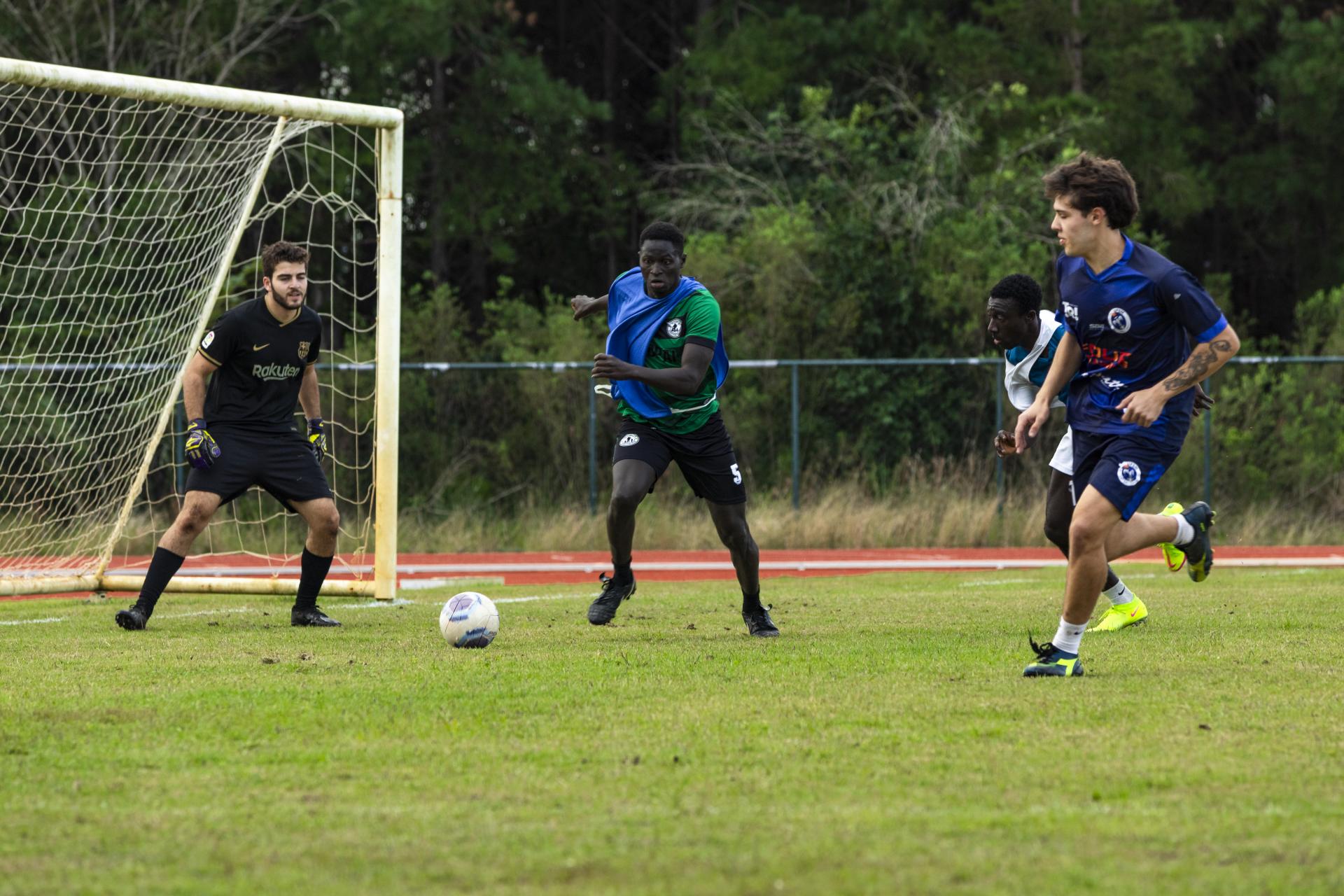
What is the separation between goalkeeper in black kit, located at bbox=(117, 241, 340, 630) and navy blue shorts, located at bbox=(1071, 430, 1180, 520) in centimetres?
456

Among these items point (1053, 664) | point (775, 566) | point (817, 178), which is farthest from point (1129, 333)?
point (817, 178)

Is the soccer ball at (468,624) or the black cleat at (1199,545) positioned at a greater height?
the black cleat at (1199,545)

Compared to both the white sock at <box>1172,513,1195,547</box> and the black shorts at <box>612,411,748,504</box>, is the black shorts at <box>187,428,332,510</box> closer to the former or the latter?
the black shorts at <box>612,411,748,504</box>

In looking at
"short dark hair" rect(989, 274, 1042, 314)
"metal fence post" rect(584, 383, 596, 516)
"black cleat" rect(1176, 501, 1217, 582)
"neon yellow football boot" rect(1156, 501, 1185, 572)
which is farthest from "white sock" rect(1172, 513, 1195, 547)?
"metal fence post" rect(584, 383, 596, 516)

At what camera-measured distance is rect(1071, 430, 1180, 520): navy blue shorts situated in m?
6.70

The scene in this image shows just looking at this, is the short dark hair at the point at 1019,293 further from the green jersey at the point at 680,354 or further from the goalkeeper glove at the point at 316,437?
the goalkeeper glove at the point at 316,437

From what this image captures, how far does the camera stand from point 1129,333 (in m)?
6.84

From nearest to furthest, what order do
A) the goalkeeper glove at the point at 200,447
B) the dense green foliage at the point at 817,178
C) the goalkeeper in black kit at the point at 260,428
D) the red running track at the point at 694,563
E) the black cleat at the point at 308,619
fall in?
the goalkeeper glove at the point at 200,447, the goalkeeper in black kit at the point at 260,428, the black cleat at the point at 308,619, the red running track at the point at 694,563, the dense green foliage at the point at 817,178

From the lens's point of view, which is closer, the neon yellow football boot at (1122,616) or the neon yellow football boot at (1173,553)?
the neon yellow football boot at (1173,553)

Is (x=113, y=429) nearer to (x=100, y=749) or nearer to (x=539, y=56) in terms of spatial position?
(x=100, y=749)

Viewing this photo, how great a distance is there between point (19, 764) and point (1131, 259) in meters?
4.65

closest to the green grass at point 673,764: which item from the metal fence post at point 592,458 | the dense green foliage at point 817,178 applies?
the metal fence post at point 592,458

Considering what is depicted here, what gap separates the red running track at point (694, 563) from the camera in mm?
14789

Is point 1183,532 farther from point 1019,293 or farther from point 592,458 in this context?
point 592,458
